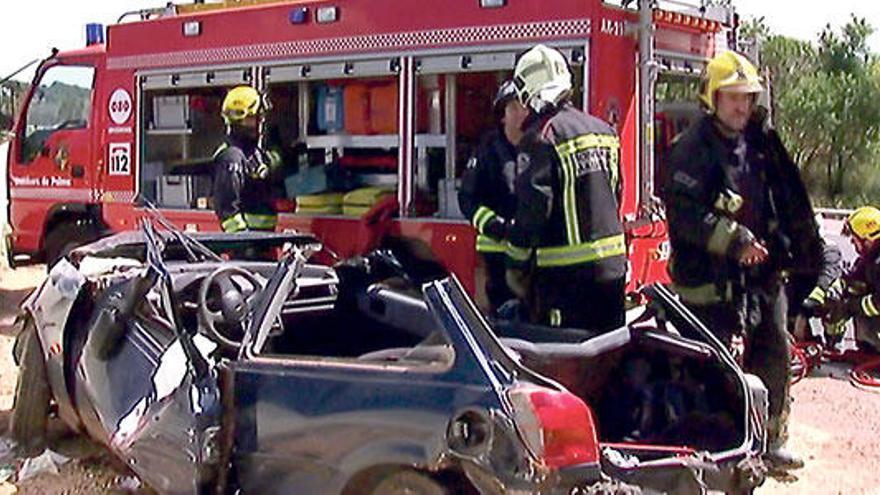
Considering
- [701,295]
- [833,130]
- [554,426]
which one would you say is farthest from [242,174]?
[833,130]

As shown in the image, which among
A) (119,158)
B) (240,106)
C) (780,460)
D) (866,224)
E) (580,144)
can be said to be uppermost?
(240,106)

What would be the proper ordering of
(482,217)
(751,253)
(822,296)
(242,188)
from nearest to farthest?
(751,253)
(482,217)
(242,188)
(822,296)

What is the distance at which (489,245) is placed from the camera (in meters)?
5.68

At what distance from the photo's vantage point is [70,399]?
4.82 m

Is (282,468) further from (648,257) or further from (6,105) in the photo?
(6,105)

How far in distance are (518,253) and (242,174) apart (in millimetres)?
2679

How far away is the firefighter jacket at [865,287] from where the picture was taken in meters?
7.53

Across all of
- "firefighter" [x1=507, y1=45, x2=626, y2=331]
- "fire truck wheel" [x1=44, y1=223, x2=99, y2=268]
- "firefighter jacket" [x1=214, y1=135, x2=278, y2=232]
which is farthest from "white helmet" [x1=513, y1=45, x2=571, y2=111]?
"fire truck wheel" [x1=44, y1=223, x2=99, y2=268]

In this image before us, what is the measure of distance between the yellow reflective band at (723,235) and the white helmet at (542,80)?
2.85 ft

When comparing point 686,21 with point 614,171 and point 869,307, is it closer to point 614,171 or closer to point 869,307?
point 869,307

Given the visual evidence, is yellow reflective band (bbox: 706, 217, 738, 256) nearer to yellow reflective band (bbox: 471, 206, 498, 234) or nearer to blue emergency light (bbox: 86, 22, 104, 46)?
yellow reflective band (bbox: 471, 206, 498, 234)

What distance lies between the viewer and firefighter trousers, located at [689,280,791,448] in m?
5.04

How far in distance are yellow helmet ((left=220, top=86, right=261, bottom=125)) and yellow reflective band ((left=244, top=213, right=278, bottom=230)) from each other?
1.98ft

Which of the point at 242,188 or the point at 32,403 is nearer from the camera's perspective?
the point at 32,403
